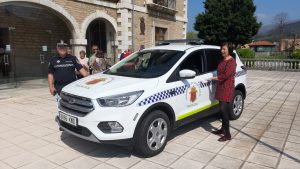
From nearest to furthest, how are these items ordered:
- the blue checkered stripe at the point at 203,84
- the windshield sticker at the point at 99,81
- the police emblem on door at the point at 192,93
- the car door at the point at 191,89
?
the windshield sticker at the point at 99,81 → the car door at the point at 191,89 → the police emblem on door at the point at 192,93 → the blue checkered stripe at the point at 203,84

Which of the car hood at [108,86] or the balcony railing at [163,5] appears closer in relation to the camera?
the car hood at [108,86]

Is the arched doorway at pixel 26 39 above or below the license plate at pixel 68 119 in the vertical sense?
above

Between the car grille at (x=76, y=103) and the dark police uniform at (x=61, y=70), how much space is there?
3.01 feet

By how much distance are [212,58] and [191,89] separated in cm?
119

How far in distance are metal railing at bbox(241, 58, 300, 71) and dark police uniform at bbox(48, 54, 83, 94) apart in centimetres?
1860

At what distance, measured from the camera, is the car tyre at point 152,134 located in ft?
13.0

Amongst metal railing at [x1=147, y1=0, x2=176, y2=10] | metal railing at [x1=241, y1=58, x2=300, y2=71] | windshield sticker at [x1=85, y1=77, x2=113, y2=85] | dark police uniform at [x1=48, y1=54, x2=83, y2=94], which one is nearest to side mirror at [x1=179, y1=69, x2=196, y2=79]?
windshield sticker at [x1=85, y1=77, x2=113, y2=85]

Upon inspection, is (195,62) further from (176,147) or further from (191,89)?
(176,147)

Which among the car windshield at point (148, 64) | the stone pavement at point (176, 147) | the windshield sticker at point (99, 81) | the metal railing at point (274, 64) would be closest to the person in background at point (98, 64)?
the stone pavement at point (176, 147)

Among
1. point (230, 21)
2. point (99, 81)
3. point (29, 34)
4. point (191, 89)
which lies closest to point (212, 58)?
point (191, 89)

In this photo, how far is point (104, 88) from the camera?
3.99 m

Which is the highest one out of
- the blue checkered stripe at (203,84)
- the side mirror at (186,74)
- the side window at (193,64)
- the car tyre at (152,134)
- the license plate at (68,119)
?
the side window at (193,64)

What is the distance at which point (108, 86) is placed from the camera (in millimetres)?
4059

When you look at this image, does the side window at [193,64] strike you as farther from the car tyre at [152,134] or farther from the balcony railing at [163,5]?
the balcony railing at [163,5]
